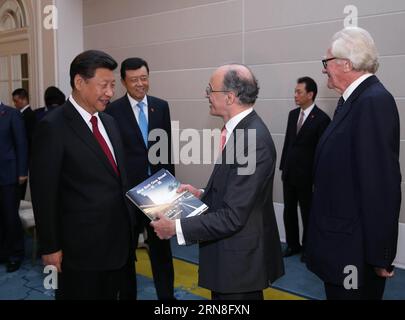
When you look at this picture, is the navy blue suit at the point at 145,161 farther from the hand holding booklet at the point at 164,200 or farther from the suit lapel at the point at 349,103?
the suit lapel at the point at 349,103

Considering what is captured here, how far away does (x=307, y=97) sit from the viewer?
3.91 metres

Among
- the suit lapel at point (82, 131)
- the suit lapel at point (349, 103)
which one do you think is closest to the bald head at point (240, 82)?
the suit lapel at point (349, 103)

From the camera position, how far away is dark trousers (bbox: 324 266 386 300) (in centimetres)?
172

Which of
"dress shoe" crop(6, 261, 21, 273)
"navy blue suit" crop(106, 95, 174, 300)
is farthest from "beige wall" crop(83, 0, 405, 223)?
"dress shoe" crop(6, 261, 21, 273)

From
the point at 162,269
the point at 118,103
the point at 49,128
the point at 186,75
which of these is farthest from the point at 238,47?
the point at 49,128

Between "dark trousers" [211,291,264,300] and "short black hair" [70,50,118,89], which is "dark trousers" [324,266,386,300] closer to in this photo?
"dark trousers" [211,291,264,300]

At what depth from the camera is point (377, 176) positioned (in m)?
1.60

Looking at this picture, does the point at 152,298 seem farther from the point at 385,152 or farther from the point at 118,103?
the point at 385,152

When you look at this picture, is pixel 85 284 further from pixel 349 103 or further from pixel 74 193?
pixel 349 103

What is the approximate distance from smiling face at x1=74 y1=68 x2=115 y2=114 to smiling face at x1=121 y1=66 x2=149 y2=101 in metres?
0.84

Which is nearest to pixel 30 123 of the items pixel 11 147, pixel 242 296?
pixel 11 147

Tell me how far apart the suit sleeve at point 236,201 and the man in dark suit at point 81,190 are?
42 centimetres

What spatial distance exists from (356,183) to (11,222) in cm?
313
